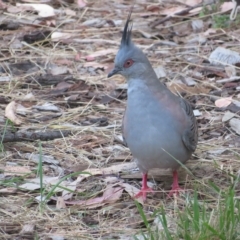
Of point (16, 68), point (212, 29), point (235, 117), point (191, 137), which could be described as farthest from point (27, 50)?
point (191, 137)

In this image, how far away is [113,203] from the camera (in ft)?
15.6

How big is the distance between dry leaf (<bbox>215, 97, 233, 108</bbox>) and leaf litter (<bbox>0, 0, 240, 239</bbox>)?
0.01 meters

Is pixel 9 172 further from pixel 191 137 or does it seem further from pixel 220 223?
pixel 220 223

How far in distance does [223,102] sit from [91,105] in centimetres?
106

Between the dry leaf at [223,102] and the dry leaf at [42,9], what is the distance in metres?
2.79

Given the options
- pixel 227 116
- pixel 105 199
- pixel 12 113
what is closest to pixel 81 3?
pixel 12 113

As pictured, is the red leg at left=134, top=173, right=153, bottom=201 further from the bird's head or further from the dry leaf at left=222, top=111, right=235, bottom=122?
the dry leaf at left=222, top=111, right=235, bottom=122

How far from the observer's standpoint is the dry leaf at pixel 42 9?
847 cm

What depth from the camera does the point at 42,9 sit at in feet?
28.2

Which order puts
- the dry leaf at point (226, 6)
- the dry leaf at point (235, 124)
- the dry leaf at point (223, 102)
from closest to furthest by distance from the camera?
the dry leaf at point (235, 124)
the dry leaf at point (223, 102)
the dry leaf at point (226, 6)

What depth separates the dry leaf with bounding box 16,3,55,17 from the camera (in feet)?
27.8

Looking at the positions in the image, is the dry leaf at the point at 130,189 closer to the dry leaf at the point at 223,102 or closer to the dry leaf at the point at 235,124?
the dry leaf at the point at 235,124

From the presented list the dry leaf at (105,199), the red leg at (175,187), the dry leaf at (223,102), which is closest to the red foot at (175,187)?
the red leg at (175,187)

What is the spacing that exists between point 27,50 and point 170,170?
9.40 ft
